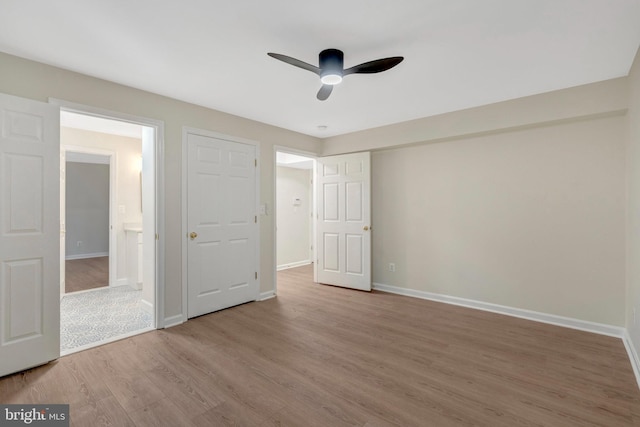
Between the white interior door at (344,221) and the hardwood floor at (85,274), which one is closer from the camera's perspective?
the white interior door at (344,221)

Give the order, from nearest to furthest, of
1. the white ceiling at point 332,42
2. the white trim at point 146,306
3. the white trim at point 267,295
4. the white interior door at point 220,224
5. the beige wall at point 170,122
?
1. the white ceiling at point 332,42
2. the beige wall at point 170,122
3. the white interior door at point 220,224
4. the white trim at point 146,306
5. the white trim at point 267,295

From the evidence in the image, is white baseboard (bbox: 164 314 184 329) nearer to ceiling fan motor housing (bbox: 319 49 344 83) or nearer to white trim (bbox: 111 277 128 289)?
white trim (bbox: 111 277 128 289)

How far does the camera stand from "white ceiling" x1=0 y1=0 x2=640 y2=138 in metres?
1.88

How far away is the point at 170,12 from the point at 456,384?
3200mm

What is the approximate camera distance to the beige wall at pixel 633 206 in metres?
2.40

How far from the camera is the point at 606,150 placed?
3.11 metres

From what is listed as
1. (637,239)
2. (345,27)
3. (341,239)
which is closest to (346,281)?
(341,239)

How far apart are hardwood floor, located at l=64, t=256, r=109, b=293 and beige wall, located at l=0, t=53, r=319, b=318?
2.68 m

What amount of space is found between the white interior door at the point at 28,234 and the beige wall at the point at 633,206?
467cm

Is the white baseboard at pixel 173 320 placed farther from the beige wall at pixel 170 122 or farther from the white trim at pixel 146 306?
the white trim at pixel 146 306

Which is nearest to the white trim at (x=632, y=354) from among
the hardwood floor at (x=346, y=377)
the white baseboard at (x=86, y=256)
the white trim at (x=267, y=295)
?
the hardwood floor at (x=346, y=377)

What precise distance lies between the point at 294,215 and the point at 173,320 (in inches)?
154

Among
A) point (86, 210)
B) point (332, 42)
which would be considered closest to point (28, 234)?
point (332, 42)

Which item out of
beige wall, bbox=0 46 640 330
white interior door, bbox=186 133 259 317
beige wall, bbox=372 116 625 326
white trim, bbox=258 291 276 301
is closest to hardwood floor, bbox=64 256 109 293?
white interior door, bbox=186 133 259 317
